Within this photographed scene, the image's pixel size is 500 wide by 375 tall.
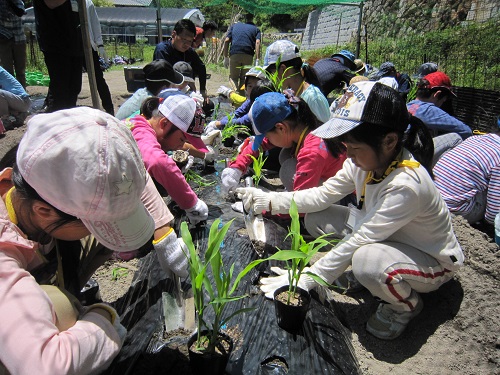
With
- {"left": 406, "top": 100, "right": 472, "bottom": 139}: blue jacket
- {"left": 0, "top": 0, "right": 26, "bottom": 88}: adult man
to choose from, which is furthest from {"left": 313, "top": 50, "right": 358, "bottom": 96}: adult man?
{"left": 0, "top": 0, "right": 26, "bottom": 88}: adult man

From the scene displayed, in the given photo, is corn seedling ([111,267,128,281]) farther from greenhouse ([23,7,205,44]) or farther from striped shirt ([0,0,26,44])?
greenhouse ([23,7,205,44])

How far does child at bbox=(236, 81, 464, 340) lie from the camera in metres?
1.66

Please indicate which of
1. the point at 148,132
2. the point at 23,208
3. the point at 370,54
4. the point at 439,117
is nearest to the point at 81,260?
the point at 23,208

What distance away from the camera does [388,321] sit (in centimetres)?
185

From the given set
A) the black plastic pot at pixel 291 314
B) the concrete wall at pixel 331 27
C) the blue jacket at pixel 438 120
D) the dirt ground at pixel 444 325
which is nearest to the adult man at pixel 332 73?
the blue jacket at pixel 438 120

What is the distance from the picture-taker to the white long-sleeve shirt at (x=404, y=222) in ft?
5.45

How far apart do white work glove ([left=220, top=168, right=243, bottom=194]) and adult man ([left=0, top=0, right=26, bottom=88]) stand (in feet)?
14.2

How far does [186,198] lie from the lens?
2.17 metres

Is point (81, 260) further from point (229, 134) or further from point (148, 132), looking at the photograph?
point (229, 134)

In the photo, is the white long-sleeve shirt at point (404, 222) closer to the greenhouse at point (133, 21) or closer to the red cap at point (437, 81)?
the red cap at point (437, 81)

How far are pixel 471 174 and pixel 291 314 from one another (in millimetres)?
1840

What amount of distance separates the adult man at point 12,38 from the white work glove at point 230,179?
432 centimetres

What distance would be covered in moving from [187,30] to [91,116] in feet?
12.6

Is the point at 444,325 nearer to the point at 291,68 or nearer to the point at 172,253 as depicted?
the point at 172,253
